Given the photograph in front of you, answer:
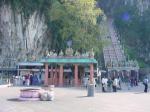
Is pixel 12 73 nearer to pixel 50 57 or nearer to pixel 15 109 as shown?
pixel 50 57

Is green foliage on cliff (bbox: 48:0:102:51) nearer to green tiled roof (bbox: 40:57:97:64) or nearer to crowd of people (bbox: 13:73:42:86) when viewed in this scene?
crowd of people (bbox: 13:73:42:86)

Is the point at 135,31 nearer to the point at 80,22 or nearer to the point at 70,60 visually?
the point at 80,22

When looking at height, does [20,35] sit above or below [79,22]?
below

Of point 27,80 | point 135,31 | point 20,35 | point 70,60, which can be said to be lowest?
point 27,80

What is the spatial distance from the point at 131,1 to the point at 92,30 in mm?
34452

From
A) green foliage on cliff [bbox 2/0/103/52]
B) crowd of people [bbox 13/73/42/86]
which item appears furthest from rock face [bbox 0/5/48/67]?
crowd of people [bbox 13/73/42/86]

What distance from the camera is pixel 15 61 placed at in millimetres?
59594

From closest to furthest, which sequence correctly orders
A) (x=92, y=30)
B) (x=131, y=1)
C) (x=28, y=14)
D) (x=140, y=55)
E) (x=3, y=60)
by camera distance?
Result: 1. (x=92, y=30)
2. (x=3, y=60)
3. (x=28, y=14)
4. (x=140, y=55)
5. (x=131, y=1)

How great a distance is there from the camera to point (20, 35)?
64188 mm

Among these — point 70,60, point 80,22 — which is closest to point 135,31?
point 80,22

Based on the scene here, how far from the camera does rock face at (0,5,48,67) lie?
2461 inches

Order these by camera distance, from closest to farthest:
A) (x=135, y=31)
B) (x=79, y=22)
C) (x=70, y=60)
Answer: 1. (x=70, y=60)
2. (x=79, y=22)
3. (x=135, y=31)

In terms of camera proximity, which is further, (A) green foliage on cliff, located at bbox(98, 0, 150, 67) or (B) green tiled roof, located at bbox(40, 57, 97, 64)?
(A) green foliage on cliff, located at bbox(98, 0, 150, 67)

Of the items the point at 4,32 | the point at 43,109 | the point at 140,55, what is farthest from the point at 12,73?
the point at 43,109
